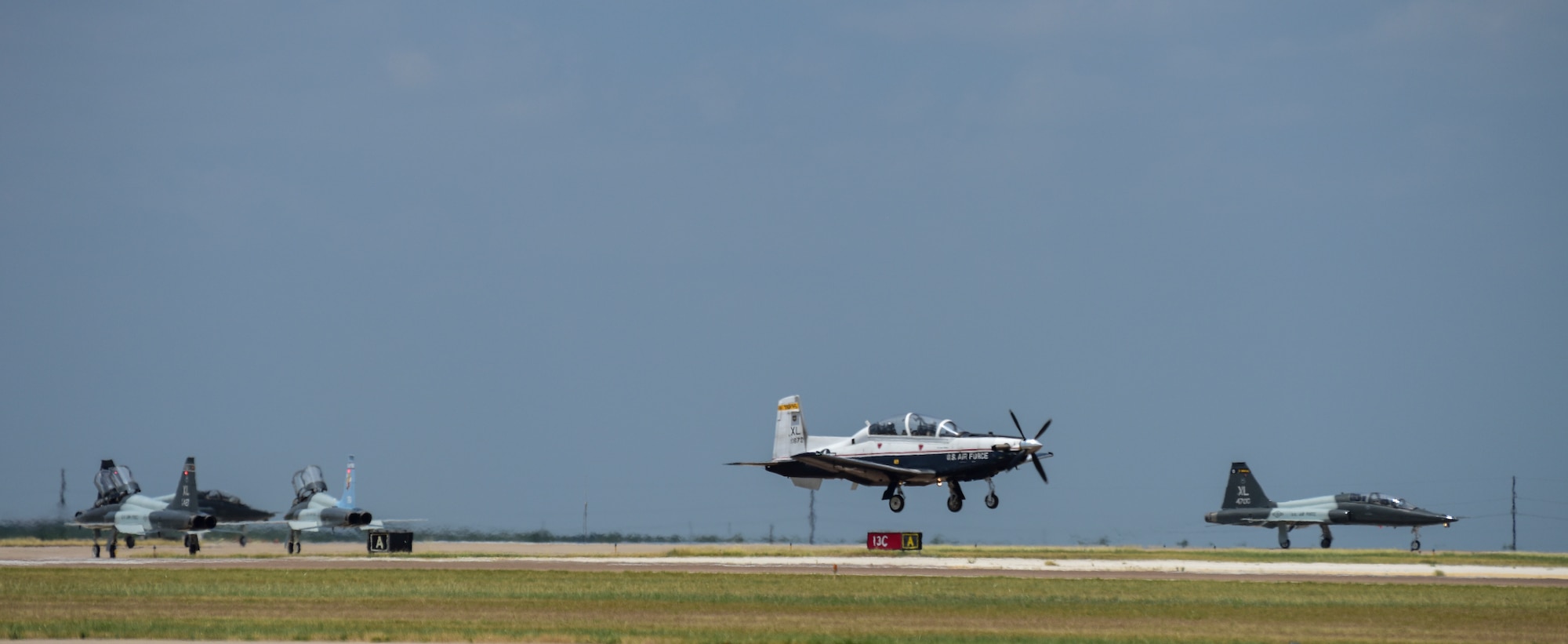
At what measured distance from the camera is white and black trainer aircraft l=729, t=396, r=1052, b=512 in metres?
55.3

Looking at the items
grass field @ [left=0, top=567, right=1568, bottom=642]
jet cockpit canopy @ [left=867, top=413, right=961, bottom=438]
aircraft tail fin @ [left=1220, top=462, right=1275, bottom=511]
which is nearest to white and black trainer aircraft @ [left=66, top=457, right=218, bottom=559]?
grass field @ [left=0, top=567, right=1568, bottom=642]

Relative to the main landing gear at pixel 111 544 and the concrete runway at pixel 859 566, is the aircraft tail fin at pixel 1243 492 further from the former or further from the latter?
the main landing gear at pixel 111 544

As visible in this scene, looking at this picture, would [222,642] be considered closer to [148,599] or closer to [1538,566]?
[148,599]

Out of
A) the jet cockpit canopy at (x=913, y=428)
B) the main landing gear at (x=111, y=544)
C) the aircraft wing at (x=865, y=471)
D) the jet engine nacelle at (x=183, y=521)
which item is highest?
the jet cockpit canopy at (x=913, y=428)

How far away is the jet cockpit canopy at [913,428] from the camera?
57125 millimetres

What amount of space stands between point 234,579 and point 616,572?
11125mm

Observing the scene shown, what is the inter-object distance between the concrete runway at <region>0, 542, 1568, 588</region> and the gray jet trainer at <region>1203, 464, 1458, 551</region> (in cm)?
2082

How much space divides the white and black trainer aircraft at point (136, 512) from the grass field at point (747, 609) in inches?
892

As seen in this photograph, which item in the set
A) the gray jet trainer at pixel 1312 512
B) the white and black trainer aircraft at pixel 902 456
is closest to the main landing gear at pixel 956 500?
the white and black trainer aircraft at pixel 902 456

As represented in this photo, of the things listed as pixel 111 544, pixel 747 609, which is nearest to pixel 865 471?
pixel 747 609

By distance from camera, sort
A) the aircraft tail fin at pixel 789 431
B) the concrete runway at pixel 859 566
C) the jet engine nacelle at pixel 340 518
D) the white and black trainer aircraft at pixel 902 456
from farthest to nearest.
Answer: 1. the jet engine nacelle at pixel 340 518
2. the aircraft tail fin at pixel 789 431
3. the white and black trainer aircraft at pixel 902 456
4. the concrete runway at pixel 859 566

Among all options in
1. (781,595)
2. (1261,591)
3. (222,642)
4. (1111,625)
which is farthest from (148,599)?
(1261,591)

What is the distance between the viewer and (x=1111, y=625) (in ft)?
98.0

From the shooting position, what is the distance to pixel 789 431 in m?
63.9
